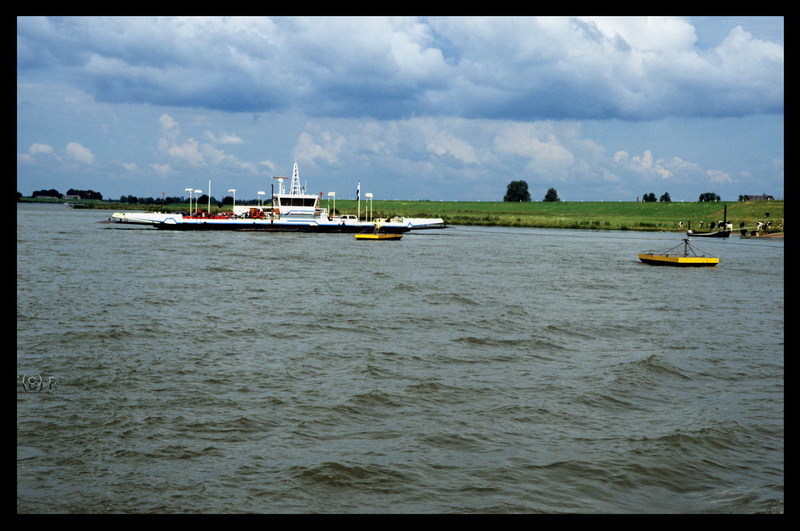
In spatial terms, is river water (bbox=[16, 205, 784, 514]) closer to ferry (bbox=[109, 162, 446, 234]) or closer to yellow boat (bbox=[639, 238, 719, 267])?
yellow boat (bbox=[639, 238, 719, 267])

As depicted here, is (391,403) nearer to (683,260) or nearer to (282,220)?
(683,260)

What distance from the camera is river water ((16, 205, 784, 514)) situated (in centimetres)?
1146

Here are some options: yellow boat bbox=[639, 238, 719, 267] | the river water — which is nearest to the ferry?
yellow boat bbox=[639, 238, 719, 267]

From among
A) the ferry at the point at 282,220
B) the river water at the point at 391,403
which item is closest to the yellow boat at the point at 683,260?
the river water at the point at 391,403

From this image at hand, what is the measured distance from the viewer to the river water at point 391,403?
11.5 meters

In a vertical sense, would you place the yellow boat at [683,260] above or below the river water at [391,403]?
above

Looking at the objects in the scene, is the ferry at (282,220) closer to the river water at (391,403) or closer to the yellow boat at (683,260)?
the yellow boat at (683,260)

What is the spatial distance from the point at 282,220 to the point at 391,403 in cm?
10399

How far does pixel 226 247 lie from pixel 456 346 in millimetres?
60454

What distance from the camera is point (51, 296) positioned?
34.8 m

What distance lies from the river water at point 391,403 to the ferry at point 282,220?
77.6 meters

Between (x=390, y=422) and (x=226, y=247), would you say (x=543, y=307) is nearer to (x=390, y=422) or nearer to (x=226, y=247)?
(x=390, y=422)
